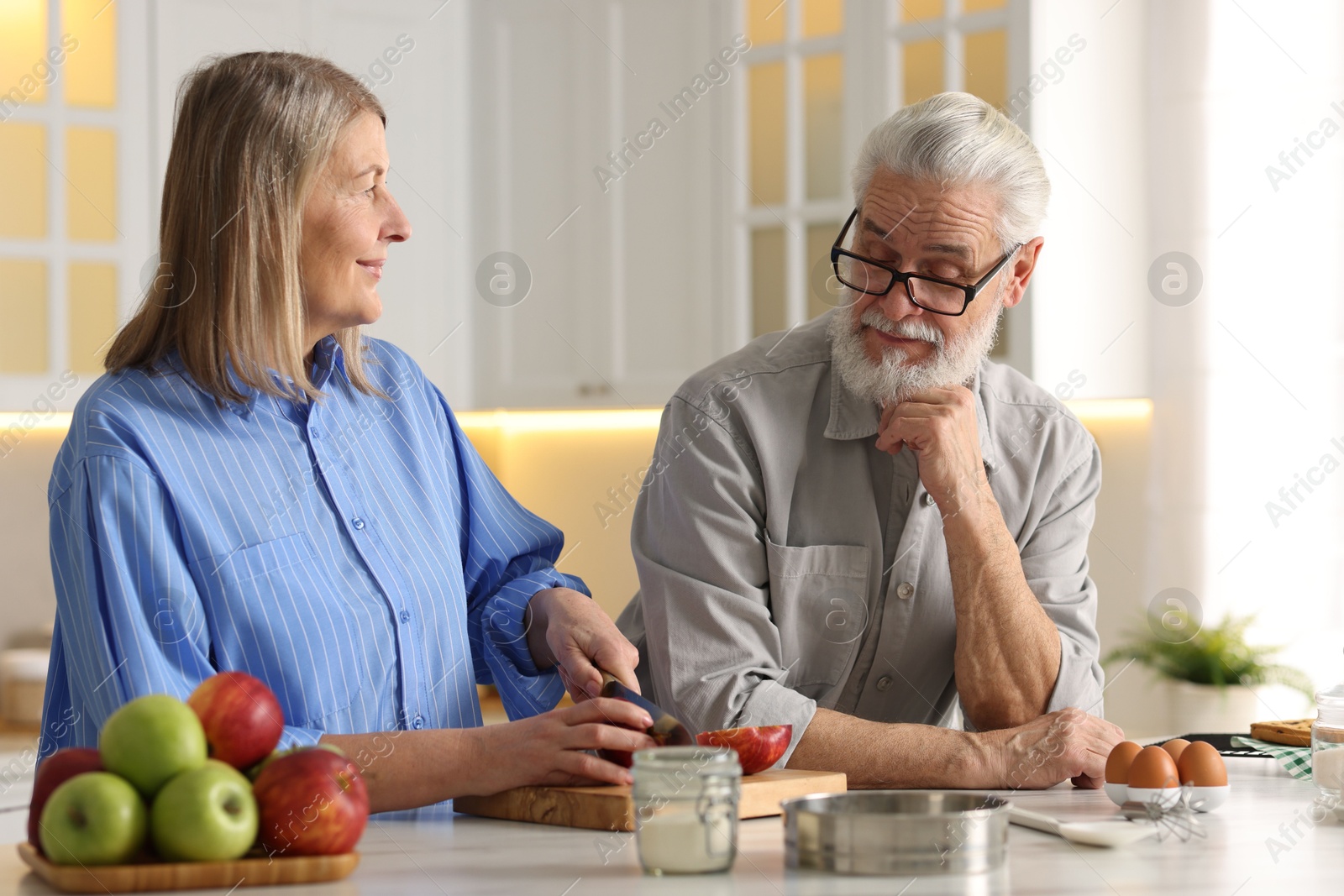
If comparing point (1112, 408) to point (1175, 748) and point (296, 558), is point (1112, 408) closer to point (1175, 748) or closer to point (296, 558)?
point (1175, 748)

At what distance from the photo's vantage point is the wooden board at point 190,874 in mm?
883

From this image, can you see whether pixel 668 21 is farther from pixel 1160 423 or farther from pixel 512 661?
pixel 512 661

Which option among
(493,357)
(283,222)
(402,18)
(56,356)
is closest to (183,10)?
(402,18)

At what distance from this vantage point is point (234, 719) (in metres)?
0.93

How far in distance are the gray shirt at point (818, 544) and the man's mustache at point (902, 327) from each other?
97 mm

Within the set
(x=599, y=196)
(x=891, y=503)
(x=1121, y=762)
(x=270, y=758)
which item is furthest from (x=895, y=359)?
(x=599, y=196)

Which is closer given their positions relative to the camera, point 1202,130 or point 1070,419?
point 1070,419

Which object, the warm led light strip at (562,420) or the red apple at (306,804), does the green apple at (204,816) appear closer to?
the red apple at (306,804)

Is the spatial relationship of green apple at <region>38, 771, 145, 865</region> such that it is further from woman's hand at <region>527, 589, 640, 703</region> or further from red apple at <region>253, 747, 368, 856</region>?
woman's hand at <region>527, 589, 640, 703</region>

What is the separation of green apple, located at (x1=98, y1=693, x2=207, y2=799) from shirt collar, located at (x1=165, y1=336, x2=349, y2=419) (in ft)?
1.80

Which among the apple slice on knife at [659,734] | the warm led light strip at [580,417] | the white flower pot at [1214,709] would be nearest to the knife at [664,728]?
the apple slice on knife at [659,734]

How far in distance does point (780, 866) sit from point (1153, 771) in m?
0.38

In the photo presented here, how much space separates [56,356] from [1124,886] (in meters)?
3.06

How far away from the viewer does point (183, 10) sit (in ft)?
11.4
